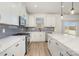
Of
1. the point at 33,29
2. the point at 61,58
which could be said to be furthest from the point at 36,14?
the point at 61,58

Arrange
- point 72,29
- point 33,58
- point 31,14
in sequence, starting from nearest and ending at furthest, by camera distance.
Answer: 1. point 33,58
2. point 72,29
3. point 31,14

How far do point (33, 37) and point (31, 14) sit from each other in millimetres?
1521

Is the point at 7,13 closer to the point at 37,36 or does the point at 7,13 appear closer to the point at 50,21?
the point at 37,36

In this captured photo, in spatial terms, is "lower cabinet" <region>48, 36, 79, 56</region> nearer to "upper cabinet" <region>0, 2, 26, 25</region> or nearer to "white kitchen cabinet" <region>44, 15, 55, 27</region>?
"upper cabinet" <region>0, 2, 26, 25</region>

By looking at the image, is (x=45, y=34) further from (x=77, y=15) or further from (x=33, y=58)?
(x=33, y=58)

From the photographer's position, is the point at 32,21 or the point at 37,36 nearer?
the point at 37,36

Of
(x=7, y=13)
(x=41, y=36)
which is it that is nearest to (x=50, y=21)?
(x=41, y=36)

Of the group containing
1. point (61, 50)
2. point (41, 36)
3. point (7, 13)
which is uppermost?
point (7, 13)

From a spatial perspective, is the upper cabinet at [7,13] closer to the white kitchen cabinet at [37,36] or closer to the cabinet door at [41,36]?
the white kitchen cabinet at [37,36]

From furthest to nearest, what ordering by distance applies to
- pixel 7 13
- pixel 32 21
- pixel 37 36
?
pixel 32 21 < pixel 37 36 < pixel 7 13

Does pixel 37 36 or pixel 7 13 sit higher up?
pixel 7 13

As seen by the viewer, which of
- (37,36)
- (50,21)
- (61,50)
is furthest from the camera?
(50,21)

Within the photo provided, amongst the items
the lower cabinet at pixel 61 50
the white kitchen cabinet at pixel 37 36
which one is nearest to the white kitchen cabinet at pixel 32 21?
the white kitchen cabinet at pixel 37 36

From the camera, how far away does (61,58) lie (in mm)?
482
